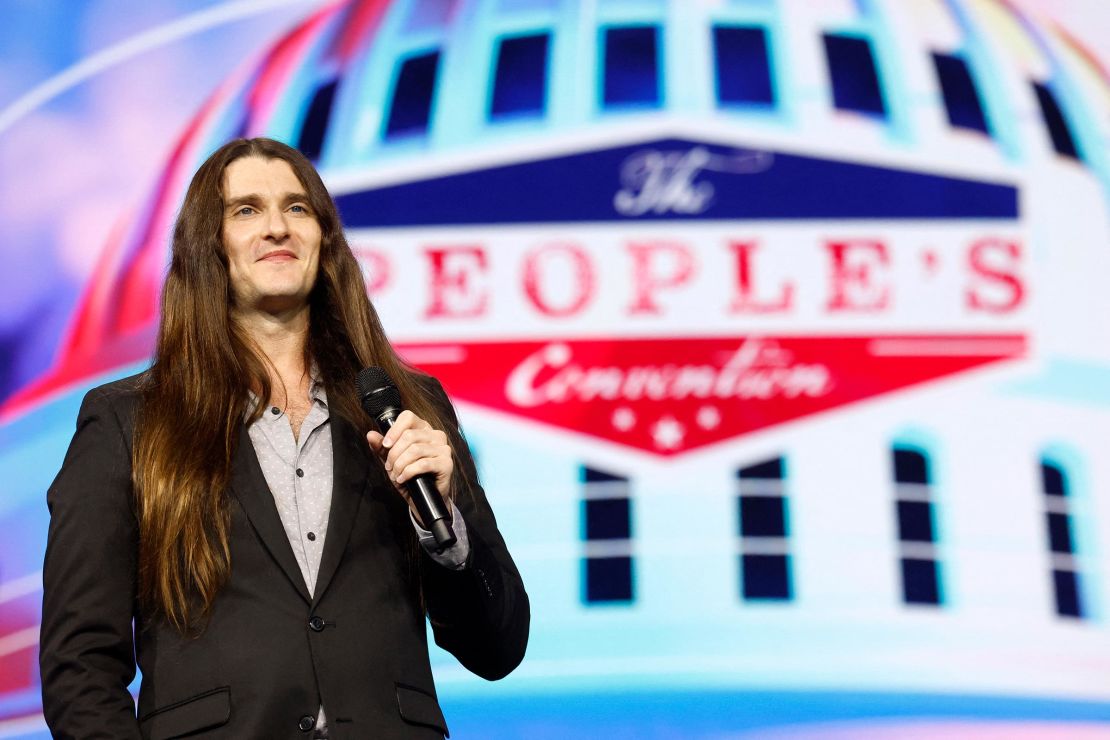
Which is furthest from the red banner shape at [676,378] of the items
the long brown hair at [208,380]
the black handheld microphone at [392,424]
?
the black handheld microphone at [392,424]

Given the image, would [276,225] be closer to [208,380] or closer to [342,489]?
[208,380]

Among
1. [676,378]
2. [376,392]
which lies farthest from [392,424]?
[676,378]

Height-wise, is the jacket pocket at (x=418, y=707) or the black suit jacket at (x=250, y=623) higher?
the black suit jacket at (x=250, y=623)

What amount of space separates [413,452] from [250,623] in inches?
10.7

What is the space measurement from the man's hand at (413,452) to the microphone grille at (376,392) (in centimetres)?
6

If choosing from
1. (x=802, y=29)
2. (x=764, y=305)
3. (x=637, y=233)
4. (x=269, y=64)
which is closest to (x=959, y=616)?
(x=764, y=305)

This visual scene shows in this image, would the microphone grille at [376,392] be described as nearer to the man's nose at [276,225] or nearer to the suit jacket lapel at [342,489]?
the suit jacket lapel at [342,489]

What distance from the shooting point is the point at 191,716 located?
1.38 metres

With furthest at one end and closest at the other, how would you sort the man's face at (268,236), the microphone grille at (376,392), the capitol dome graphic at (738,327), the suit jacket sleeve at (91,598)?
the capitol dome graphic at (738,327)
the man's face at (268,236)
the microphone grille at (376,392)
the suit jacket sleeve at (91,598)

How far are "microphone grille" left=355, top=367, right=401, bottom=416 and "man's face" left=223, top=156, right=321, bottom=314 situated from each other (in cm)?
18

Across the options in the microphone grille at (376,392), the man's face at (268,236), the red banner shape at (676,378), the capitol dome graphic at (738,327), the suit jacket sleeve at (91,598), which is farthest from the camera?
the red banner shape at (676,378)

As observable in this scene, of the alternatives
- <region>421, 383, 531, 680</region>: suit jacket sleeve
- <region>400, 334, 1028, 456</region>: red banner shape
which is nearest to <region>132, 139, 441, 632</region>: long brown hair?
<region>421, 383, 531, 680</region>: suit jacket sleeve

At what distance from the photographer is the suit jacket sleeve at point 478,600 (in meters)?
1.50

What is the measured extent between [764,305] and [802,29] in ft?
2.61
